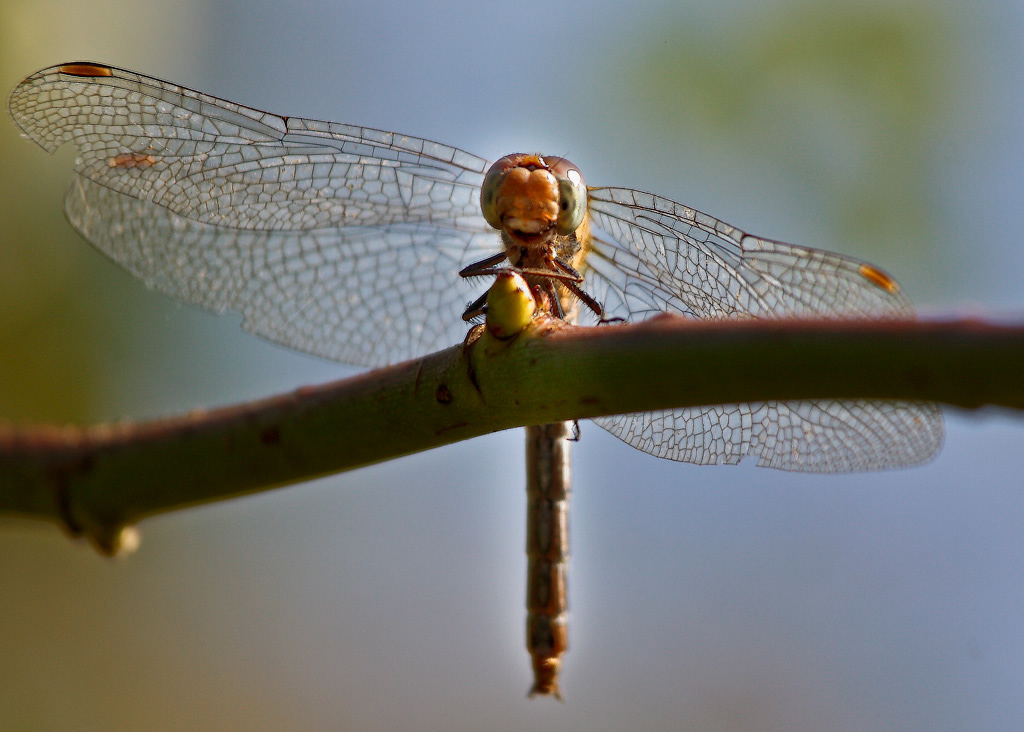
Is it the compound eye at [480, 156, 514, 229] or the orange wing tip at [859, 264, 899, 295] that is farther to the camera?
the orange wing tip at [859, 264, 899, 295]

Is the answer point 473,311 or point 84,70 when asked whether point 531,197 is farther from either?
point 84,70

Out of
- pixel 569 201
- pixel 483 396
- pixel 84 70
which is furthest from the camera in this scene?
pixel 84 70

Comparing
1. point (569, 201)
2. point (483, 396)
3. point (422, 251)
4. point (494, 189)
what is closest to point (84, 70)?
point (422, 251)

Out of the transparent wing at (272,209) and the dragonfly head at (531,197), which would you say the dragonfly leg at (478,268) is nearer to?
the dragonfly head at (531,197)

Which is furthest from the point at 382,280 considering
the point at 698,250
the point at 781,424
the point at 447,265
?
the point at 781,424

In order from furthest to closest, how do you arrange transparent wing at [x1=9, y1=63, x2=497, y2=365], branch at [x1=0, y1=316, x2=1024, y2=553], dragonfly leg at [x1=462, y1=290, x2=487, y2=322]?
transparent wing at [x1=9, y1=63, x2=497, y2=365] → dragonfly leg at [x1=462, y1=290, x2=487, y2=322] → branch at [x1=0, y1=316, x2=1024, y2=553]

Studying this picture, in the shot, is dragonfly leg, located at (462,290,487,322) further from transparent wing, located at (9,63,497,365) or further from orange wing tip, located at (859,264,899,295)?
orange wing tip, located at (859,264,899,295)

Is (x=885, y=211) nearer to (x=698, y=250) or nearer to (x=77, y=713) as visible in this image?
(x=698, y=250)

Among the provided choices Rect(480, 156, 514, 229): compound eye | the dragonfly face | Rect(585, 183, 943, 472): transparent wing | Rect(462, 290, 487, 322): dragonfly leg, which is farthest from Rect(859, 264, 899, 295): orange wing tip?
Rect(462, 290, 487, 322): dragonfly leg

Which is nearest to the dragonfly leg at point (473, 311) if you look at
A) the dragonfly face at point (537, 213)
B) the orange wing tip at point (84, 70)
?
the dragonfly face at point (537, 213)
